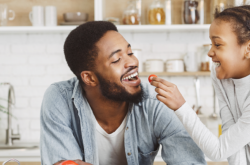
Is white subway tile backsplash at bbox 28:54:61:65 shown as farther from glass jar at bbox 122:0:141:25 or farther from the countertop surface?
the countertop surface

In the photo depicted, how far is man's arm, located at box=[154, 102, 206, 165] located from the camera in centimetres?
111

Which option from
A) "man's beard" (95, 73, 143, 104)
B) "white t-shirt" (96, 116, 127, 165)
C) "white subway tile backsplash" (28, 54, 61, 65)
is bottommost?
"white t-shirt" (96, 116, 127, 165)

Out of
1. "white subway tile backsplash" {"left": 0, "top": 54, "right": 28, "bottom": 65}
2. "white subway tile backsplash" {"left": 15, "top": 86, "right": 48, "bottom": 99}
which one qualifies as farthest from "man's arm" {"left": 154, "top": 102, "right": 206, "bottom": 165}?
"white subway tile backsplash" {"left": 0, "top": 54, "right": 28, "bottom": 65}

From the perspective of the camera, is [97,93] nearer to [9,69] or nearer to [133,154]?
[133,154]

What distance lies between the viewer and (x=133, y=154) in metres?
1.28

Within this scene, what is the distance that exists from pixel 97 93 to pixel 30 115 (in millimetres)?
1353

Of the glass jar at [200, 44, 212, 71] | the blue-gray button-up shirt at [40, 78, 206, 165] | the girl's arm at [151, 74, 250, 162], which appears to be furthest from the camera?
the glass jar at [200, 44, 212, 71]

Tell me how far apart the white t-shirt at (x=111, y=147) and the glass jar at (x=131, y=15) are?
1.10 meters

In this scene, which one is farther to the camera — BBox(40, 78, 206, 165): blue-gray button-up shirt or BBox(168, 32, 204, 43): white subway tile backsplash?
BBox(168, 32, 204, 43): white subway tile backsplash

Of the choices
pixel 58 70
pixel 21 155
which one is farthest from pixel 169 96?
pixel 58 70

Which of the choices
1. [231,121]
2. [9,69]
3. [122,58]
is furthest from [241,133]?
[9,69]

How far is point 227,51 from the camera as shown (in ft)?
3.59

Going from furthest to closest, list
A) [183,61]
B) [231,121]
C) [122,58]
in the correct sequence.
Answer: [183,61] → [122,58] → [231,121]

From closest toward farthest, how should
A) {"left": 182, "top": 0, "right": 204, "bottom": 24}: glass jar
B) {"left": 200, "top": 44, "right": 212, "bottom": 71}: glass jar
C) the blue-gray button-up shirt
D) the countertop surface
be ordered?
the blue-gray button-up shirt < the countertop surface < {"left": 182, "top": 0, "right": 204, "bottom": 24}: glass jar < {"left": 200, "top": 44, "right": 212, "bottom": 71}: glass jar
